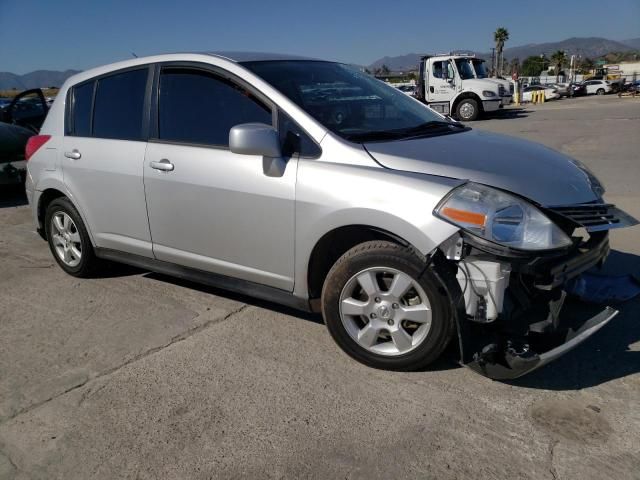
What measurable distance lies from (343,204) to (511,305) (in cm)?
99

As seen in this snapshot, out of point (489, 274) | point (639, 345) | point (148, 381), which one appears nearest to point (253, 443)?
point (148, 381)

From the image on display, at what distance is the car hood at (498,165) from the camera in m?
2.82

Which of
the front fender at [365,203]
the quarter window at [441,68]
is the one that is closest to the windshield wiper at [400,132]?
the front fender at [365,203]

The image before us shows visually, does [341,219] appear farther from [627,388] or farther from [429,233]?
[627,388]

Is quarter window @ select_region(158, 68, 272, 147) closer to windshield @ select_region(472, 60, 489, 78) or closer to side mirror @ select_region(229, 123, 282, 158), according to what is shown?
side mirror @ select_region(229, 123, 282, 158)

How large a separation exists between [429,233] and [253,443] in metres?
1.28

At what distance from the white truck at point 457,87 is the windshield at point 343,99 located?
16.8 m

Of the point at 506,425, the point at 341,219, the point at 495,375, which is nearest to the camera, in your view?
the point at 506,425

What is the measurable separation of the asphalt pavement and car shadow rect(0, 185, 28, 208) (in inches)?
192

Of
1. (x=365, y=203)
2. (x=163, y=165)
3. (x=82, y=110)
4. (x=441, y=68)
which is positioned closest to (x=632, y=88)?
(x=441, y=68)

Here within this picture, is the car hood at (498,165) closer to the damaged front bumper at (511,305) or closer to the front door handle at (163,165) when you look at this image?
the damaged front bumper at (511,305)

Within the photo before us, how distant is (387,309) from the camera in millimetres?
2961

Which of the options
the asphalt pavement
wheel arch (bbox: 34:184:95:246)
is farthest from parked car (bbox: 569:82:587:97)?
wheel arch (bbox: 34:184:95:246)

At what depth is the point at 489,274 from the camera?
264cm
